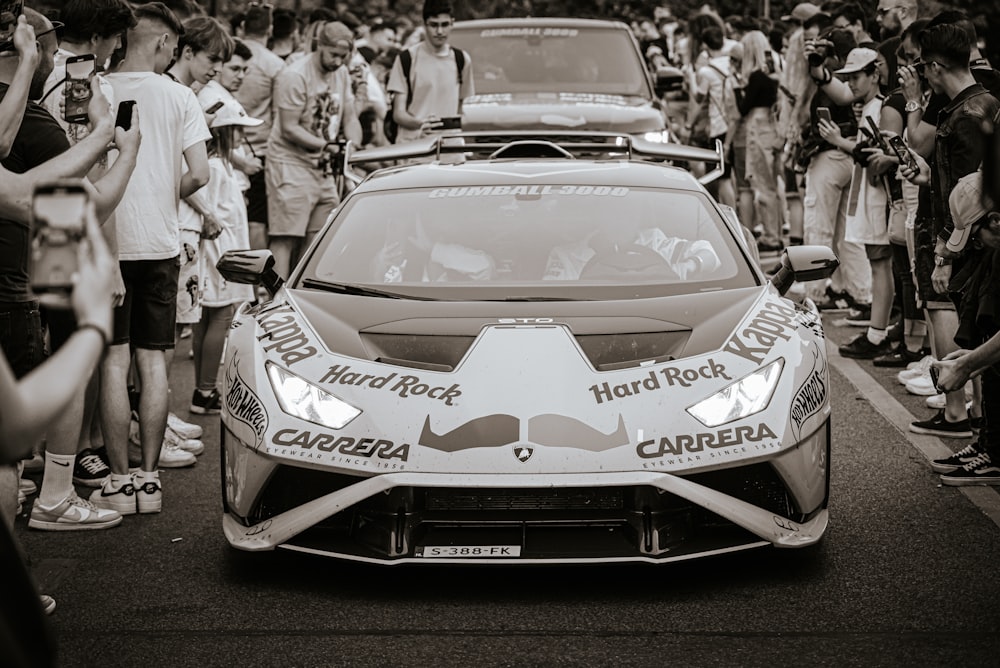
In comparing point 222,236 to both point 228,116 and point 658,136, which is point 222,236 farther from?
point 658,136

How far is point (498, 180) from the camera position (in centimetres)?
624

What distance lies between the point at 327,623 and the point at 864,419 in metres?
3.95

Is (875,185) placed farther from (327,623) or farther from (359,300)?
(327,623)

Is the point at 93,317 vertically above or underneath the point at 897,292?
above

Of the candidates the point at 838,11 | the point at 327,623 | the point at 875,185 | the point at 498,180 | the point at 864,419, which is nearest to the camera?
the point at 327,623

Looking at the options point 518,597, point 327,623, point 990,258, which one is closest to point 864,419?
point 990,258

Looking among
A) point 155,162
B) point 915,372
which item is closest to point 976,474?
point 915,372

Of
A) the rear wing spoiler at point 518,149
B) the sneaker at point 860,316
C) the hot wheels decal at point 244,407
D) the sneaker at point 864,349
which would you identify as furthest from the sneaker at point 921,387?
the hot wheels decal at point 244,407

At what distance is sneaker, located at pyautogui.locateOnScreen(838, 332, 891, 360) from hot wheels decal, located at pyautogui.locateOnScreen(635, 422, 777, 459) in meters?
4.83

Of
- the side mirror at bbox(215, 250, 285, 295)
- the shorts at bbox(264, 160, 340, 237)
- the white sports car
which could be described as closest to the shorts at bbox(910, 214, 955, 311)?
the white sports car

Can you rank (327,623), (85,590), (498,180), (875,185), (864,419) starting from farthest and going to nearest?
1. (875,185)
2. (864,419)
3. (498,180)
4. (85,590)
5. (327,623)

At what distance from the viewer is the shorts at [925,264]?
289 inches

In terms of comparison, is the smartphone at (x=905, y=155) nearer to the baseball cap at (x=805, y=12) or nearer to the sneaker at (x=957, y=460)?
the sneaker at (x=957, y=460)

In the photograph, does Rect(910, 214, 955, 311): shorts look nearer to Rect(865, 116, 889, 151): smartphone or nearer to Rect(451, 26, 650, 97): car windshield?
Rect(865, 116, 889, 151): smartphone
